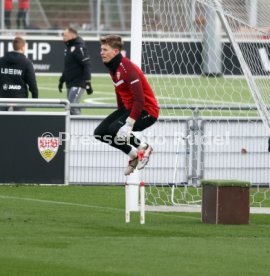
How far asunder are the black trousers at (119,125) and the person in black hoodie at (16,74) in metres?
6.03

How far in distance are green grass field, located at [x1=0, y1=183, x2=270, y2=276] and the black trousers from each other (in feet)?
2.82

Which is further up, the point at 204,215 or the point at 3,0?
the point at 3,0

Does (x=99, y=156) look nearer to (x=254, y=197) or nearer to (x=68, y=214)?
(x=254, y=197)

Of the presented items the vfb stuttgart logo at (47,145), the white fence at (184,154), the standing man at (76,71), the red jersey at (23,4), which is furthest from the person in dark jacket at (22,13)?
the vfb stuttgart logo at (47,145)

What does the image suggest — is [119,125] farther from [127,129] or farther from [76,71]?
[76,71]

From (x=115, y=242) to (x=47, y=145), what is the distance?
6.32 m

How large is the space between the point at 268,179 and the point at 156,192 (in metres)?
2.15

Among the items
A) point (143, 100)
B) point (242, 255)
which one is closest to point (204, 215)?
point (143, 100)

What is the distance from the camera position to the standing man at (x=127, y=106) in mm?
13820

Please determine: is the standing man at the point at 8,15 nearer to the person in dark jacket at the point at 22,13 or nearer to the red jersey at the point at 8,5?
the red jersey at the point at 8,5

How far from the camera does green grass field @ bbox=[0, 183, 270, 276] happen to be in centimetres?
1059

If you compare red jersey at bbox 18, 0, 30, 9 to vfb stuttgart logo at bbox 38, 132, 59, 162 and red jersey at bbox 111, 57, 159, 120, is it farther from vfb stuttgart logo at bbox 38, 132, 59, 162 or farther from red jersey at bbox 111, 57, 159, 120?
red jersey at bbox 111, 57, 159, 120

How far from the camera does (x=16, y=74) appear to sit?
66.9 feet

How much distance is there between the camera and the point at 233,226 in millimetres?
13734
